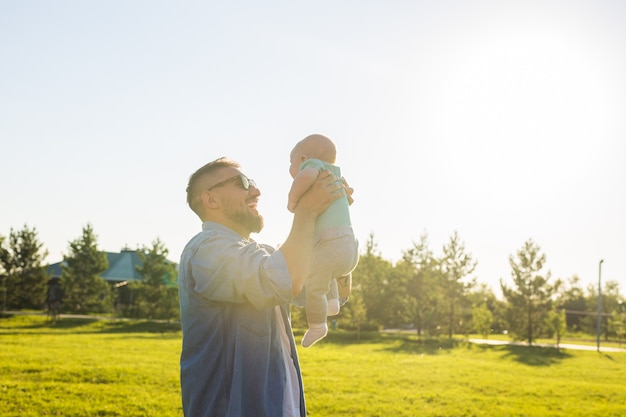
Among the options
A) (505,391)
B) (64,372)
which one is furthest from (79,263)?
(505,391)

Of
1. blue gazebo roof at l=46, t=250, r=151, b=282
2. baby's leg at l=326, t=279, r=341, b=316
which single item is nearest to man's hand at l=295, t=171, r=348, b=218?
baby's leg at l=326, t=279, r=341, b=316

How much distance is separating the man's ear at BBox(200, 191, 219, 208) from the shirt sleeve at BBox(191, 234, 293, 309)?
0.26m

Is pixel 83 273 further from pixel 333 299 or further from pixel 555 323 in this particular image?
pixel 333 299

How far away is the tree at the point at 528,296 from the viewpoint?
3875cm

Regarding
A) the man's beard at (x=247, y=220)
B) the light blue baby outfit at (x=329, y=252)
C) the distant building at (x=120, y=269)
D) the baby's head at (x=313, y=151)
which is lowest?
the distant building at (x=120, y=269)

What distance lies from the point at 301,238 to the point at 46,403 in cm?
1140

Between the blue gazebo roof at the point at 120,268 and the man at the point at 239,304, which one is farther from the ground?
the man at the point at 239,304

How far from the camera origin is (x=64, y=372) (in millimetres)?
15516

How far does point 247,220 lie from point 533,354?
3296cm

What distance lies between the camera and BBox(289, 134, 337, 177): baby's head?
9.77 ft

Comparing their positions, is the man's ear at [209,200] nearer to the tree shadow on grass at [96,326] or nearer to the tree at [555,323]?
the tree shadow on grass at [96,326]

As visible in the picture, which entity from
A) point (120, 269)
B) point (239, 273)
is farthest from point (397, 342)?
point (120, 269)

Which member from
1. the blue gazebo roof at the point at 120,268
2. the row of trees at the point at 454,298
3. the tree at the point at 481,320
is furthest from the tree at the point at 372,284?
the blue gazebo roof at the point at 120,268

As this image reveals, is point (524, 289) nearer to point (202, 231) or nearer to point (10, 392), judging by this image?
point (10, 392)
